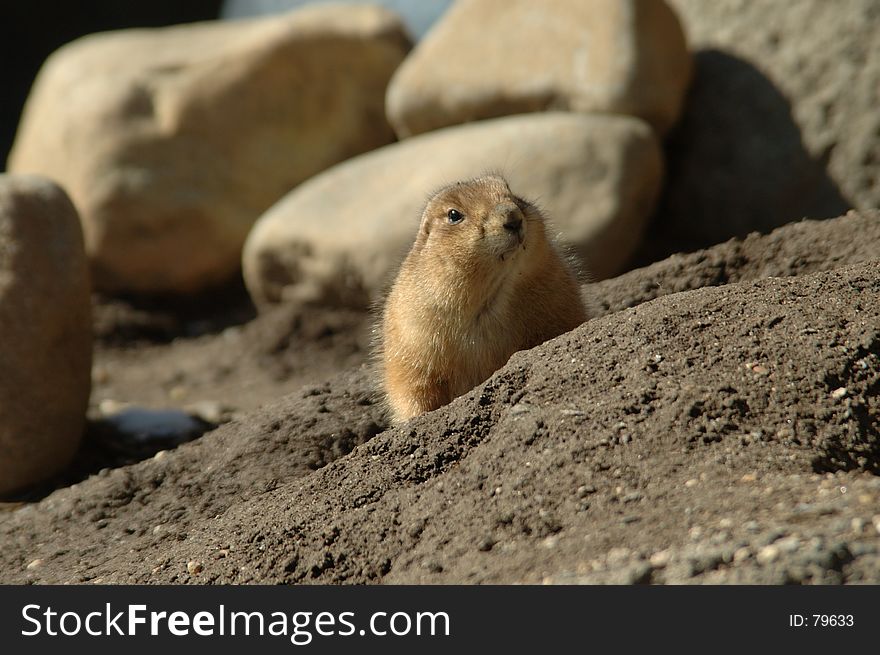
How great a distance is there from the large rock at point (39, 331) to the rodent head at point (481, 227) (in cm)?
290

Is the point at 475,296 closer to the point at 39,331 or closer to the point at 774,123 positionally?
the point at 39,331

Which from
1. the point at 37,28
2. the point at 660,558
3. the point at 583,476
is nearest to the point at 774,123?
the point at 583,476

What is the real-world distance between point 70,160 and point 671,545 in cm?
955

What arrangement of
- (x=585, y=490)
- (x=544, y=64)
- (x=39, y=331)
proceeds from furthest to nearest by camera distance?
(x=544, y=64), (x=39, y=331), (x=585, y=490)

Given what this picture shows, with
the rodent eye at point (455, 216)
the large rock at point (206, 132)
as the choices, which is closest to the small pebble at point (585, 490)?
the rodent eye at point (455, 216)

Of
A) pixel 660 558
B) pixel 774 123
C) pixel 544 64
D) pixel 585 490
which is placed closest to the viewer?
pixel 660 558

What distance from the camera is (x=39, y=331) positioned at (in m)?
6.89

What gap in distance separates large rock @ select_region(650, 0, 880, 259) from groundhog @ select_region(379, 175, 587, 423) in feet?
14.3

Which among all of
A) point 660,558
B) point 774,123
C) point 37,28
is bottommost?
point 37,28

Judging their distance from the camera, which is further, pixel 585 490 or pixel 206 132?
pixel 206 132

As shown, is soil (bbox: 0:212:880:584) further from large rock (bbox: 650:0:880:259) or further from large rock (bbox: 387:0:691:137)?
large rock (bbox: 387:0:691:137)

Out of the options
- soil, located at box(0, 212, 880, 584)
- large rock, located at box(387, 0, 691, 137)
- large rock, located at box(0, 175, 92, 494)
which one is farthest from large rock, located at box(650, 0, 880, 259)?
large rock, located at box(0, 175, 92, 494)

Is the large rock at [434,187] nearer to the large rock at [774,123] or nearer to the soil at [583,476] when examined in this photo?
the large rock at [774,123]

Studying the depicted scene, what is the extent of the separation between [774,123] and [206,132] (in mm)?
5503
